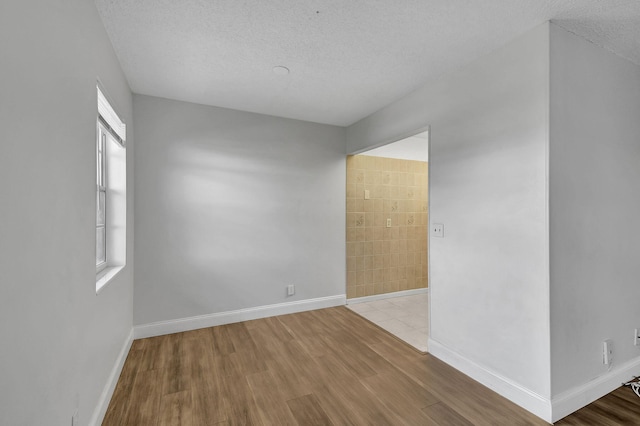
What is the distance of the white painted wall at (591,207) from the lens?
179 centimetres

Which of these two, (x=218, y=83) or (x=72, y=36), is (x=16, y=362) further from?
(x=218, y=83)

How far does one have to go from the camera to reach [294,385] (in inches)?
83.9

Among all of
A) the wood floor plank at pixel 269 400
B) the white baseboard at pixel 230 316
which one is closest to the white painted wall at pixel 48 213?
the wood floor plank at pixel 269 400

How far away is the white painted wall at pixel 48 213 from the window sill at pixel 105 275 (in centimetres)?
9

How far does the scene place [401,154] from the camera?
14.1 ft

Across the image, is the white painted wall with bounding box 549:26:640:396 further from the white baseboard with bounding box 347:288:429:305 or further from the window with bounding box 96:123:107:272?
the window with bounding box 96:123:107:272

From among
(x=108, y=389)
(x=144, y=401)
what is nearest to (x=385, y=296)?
(x=144, y=401)

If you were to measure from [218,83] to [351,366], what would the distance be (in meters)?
2.83

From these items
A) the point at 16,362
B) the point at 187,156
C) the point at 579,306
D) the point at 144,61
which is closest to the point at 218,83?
the point at 144,61

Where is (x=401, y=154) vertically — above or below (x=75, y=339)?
above

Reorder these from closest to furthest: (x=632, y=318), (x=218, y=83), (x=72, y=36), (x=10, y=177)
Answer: (x=10, y=177)
(x=72, y=36)
(x=632, y=318)
(x=218, y=83)

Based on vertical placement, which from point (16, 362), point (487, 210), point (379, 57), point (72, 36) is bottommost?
point (16, 362)

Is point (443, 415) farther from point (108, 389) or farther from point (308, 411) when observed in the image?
point (108, 389)

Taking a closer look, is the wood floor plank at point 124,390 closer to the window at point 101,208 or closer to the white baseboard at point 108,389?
the white baseboard at point 108,389
